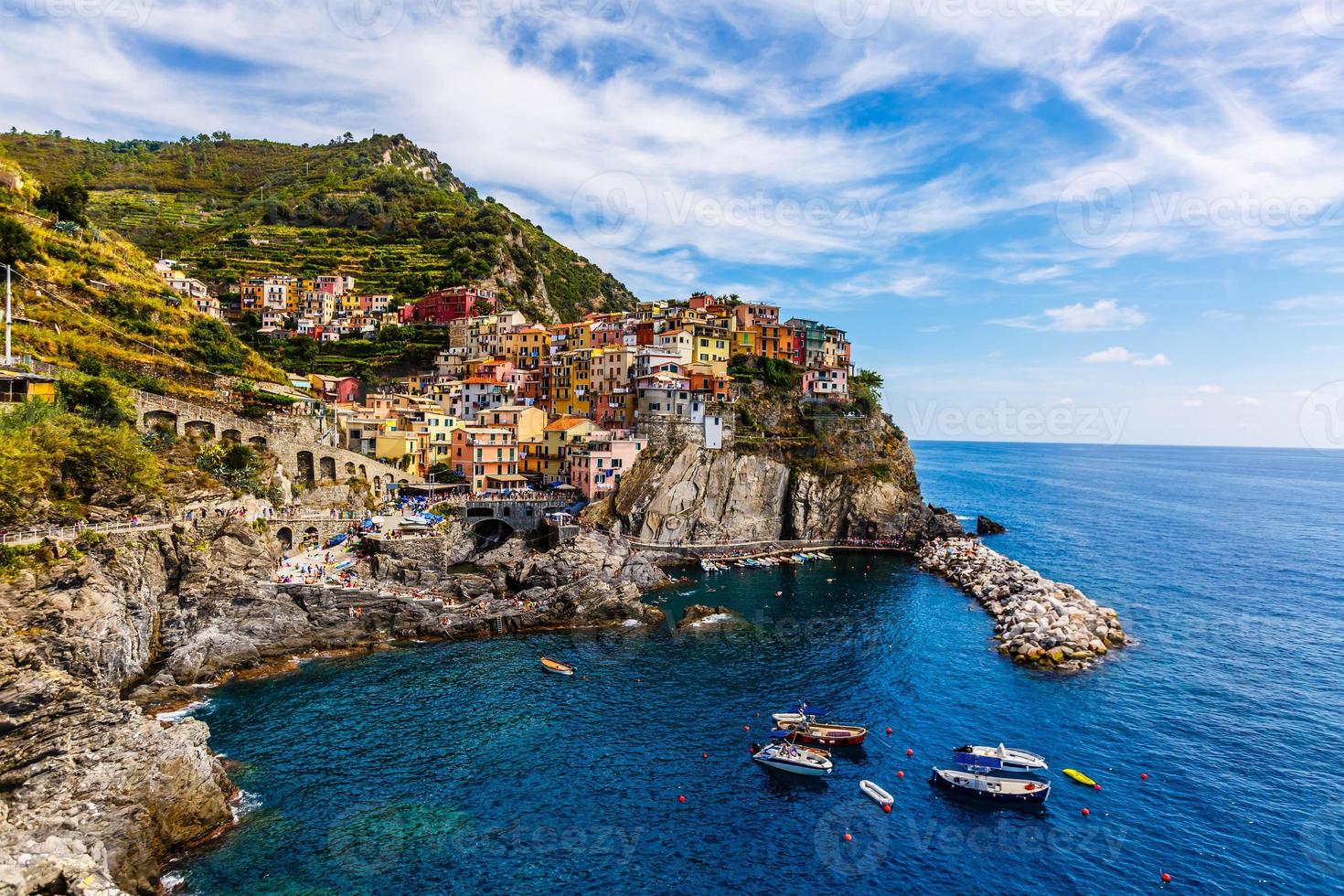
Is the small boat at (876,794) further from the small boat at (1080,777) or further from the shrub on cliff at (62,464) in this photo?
the shrub on cliff at (62,464)

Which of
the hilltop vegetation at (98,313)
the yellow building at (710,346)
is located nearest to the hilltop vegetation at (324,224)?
the hilltop vegetation at (98,313)

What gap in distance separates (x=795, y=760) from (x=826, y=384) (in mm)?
69322

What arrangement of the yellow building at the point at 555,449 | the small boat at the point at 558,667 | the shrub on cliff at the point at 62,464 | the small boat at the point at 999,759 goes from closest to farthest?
the small boat at the point at 999,759, the shrub on cliff at the point at 62,464, the small boat at the point at 558,667, the yellow building at the point at 555,449

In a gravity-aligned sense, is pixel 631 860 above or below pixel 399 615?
below

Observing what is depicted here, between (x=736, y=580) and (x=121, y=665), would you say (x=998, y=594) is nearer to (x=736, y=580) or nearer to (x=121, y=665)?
(x=736, y=580)

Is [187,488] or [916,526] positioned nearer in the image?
[187,488]

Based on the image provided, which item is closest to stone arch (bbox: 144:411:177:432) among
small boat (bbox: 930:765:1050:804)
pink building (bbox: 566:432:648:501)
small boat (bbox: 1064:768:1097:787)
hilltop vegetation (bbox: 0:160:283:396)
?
hilltop vegetation (bbox: 0:160:283:396)

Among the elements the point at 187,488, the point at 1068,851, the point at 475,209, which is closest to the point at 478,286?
the point at 475,209

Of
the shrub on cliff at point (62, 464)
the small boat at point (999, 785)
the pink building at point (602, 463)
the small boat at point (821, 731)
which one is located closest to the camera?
the small boat at point (999, 785)

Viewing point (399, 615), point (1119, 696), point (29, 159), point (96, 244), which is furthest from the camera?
point (29, 159)

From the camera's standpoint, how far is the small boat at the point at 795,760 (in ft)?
109

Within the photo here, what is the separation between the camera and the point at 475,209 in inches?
6599

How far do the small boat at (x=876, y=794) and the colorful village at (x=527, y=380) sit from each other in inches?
1948

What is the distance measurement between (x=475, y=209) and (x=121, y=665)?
5945 inches
